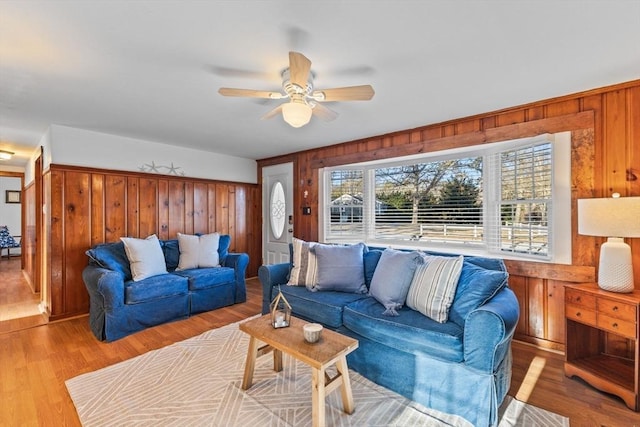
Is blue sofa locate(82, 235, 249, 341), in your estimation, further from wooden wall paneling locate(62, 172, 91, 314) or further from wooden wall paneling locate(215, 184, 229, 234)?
wooden wall paneling locate(215, 184, 229, 234)

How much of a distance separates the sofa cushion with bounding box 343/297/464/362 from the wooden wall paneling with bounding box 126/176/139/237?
3.34 metres

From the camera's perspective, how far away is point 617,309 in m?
2.06

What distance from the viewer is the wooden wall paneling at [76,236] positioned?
3561 millimetres

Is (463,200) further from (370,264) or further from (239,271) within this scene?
(239,271)

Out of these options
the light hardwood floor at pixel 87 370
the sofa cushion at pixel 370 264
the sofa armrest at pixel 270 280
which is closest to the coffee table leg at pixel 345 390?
the sofa cushion at pixel 370 264

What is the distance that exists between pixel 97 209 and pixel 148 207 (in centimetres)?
61

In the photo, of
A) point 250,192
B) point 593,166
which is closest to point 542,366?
point 593,166

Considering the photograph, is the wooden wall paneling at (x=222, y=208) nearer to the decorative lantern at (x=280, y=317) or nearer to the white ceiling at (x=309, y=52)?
the white ceiling at (x=309, y=52)

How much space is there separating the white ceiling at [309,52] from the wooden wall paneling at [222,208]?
2.13 meters

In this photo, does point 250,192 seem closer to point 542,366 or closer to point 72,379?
point 72,379

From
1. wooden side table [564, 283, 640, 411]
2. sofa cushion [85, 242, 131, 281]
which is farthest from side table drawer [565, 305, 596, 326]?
sofa cushion [85, 242, 131, 281]

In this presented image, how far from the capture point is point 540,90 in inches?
99.4

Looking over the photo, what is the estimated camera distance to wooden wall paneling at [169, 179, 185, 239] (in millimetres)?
4539

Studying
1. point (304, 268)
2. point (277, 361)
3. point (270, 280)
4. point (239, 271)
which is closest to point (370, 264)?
point (304, 268)
